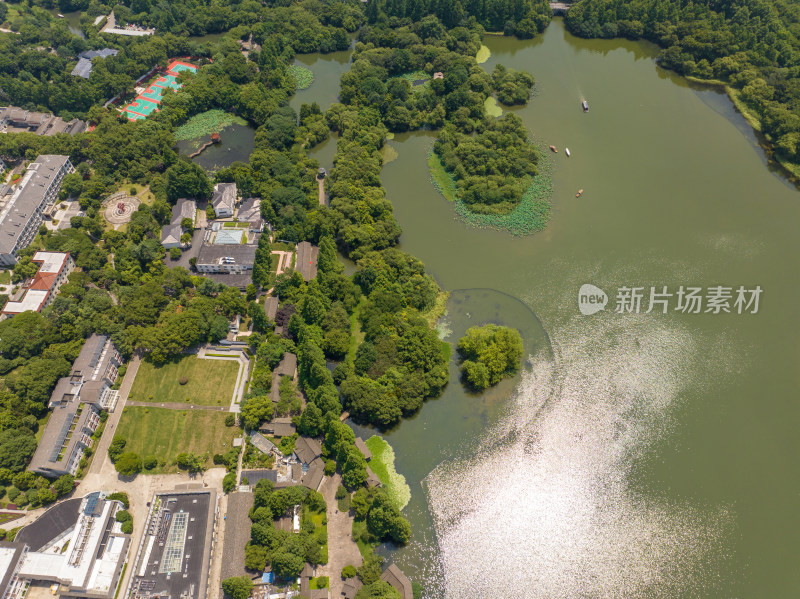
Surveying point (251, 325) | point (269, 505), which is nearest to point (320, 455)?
point (269, 505)

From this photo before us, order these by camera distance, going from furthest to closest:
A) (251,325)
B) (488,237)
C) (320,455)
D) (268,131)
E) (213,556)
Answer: (268,131) < (488,237) < (251,325) < (320,455) < (213,556)

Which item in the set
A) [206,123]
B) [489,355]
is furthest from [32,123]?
[489,355]

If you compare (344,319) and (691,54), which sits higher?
(691,54)

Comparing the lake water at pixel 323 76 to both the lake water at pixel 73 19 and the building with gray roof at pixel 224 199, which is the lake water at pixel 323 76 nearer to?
the building with gray roof at pixel 224 199

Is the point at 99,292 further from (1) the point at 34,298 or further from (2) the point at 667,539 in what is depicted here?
(2) the point at 667,539

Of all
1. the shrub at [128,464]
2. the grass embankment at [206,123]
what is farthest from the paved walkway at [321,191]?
the shrub at [128,464]

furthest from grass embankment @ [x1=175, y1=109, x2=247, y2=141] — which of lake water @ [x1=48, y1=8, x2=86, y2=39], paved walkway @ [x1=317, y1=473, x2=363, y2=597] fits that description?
paved walkway @ [x1=317, y1=473, x2=363, y2=597]
